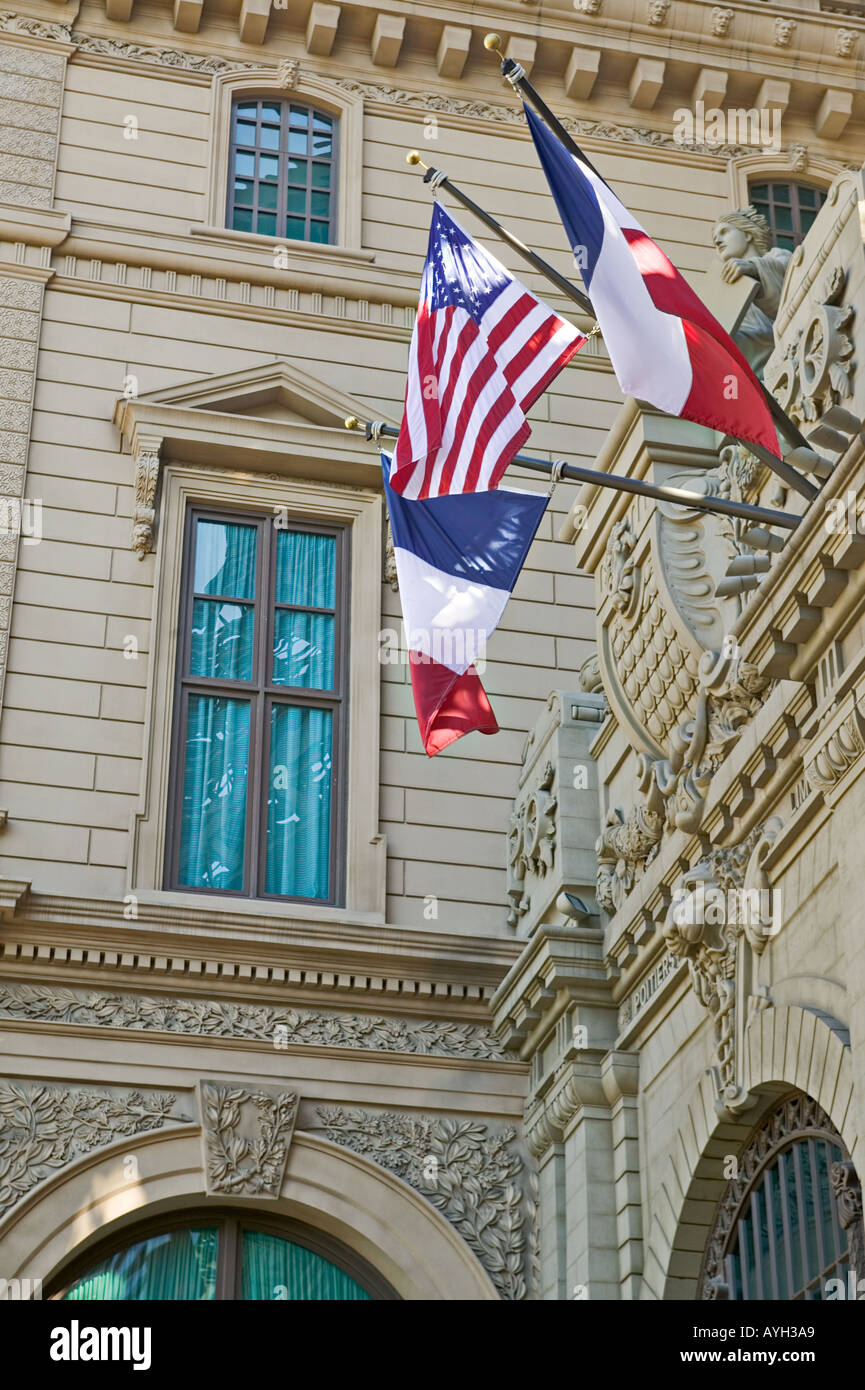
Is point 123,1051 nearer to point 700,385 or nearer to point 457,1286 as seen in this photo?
point 457,1286

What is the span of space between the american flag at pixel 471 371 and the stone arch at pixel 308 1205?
5796mm

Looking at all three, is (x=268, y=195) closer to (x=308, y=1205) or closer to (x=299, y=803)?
(x=299, y=803)

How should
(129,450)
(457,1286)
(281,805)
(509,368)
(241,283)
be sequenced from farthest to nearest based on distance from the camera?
(241,283) < (129,450) < (281,805) < (457,1286) < (509,368)

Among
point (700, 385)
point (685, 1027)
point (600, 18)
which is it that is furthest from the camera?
point (600, 18)

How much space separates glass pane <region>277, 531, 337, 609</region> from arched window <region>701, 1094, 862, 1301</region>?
7.52m

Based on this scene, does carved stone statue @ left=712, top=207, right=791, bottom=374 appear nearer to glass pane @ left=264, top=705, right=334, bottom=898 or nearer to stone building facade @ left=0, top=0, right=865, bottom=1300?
stone building facade @ left=0, top=0, right=865, bottom=1300

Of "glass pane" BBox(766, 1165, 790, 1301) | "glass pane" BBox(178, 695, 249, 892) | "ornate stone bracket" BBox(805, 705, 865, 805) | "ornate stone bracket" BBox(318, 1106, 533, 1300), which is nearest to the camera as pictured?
"ornate stone bracket" BBox(805, 705, 865, 805)

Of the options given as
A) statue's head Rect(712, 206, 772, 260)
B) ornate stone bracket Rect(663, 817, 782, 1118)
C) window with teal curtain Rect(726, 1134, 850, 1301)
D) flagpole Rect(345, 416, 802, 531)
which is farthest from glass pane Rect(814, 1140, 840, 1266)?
statue's head Rect(712, 206, 772, 260)

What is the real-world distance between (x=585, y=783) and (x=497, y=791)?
206cm

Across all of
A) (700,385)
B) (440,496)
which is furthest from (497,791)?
(700,385)

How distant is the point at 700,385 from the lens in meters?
10.4

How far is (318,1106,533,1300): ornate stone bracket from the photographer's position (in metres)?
15.3

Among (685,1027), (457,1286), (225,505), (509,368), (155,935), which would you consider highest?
(225,505)

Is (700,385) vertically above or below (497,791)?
below
